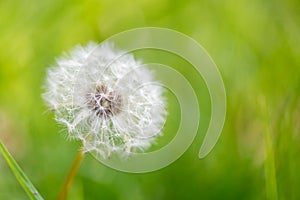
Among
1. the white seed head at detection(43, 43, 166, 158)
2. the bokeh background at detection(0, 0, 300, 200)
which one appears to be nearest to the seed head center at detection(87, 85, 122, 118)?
the white seed head at detection(43, 43, 166, 158)

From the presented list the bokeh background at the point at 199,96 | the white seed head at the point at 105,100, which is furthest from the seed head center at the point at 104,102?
the bokeh background at the point at 199,96

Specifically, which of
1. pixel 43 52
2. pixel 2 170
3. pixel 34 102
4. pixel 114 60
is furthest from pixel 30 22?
pixel 114 60

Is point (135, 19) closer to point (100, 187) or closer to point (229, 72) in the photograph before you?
point (229, 72)

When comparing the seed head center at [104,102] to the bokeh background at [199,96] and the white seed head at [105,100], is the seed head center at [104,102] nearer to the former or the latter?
the white seed head at [105,100]

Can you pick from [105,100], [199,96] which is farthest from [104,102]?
[199,96]

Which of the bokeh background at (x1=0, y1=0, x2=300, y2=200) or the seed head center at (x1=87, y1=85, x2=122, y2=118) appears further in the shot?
the bokeh background at (x1=0, y1=0, x2=300, y2=200)

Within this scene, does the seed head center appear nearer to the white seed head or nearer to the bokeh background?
the white seed head

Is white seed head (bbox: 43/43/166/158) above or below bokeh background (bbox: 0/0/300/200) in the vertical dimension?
below
